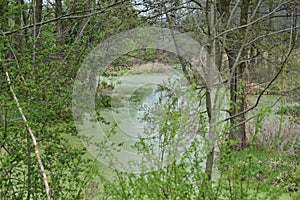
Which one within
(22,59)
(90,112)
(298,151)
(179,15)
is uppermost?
(179,15)

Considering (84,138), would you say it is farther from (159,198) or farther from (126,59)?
(126,59)

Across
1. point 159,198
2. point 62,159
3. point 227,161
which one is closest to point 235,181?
point 227,161

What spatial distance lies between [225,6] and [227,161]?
14.0ft

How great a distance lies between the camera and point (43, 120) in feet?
7.71

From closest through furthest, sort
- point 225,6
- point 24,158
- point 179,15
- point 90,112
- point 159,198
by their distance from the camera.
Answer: point 159,198 < point 24,158 < point 90,112 < point 179,15 < point 225,6

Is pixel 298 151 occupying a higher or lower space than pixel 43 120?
lower

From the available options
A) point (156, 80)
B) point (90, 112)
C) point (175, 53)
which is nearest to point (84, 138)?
point (90, 112)

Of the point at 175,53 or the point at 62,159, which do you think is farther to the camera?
the point at 175,53

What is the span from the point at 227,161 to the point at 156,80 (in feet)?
9.62

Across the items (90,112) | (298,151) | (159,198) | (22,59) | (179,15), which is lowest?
(298,151)

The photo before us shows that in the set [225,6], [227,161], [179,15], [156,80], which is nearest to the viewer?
[227,161]

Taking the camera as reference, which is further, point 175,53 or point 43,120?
point 175,53

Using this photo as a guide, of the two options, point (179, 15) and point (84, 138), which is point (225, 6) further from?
point (84, 138)

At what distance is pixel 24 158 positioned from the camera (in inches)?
89.5
